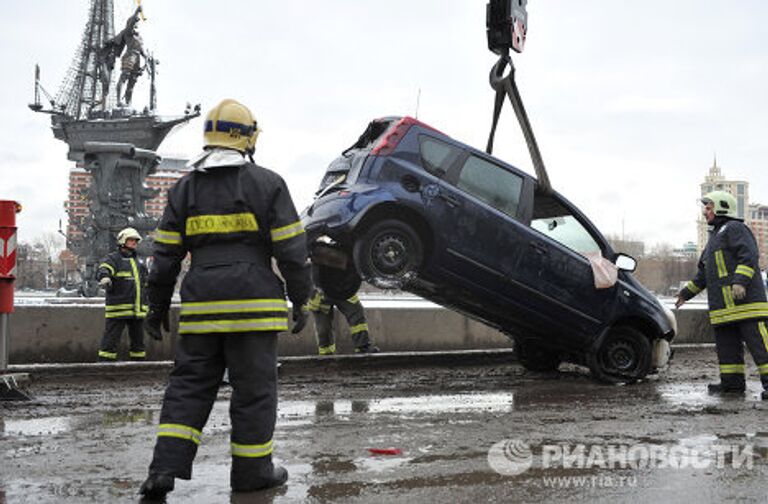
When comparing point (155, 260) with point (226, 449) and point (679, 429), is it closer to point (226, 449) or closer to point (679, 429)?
point (226, 449)

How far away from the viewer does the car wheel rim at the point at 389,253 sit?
22.4ft

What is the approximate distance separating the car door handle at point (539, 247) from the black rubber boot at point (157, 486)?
4.48 m

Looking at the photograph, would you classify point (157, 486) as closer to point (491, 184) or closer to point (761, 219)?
point (491, 184)

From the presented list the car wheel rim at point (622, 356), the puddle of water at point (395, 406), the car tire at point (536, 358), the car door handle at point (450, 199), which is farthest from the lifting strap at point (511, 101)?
the puddle of water at point (395, 406)

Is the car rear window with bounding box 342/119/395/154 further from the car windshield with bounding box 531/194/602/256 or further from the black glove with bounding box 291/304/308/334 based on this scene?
the black glove with bounding box 291/304/308/334

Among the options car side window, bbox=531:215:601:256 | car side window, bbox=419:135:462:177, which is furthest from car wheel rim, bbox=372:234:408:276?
car side window, bbox=531:215:601:256

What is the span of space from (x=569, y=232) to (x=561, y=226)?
9 centimetres

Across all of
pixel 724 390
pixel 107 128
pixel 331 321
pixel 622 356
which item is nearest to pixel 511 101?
pixel 622 356

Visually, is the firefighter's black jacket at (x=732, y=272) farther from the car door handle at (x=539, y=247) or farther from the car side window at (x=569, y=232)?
the car door handle at (x=539, y=247)

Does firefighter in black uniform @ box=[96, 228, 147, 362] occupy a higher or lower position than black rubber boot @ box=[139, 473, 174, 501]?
higher

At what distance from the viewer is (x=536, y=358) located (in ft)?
28.8

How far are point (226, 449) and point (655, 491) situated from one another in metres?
2.29

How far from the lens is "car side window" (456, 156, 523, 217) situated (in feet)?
23.2

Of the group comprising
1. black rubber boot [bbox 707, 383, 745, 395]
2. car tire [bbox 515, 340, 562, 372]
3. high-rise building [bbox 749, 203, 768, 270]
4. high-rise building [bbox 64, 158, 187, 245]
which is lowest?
black rubber boot [bbox 707, 383, 745, 395]
